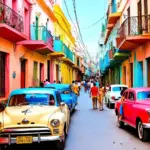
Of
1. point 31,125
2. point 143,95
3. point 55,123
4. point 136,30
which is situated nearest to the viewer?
point 31,125

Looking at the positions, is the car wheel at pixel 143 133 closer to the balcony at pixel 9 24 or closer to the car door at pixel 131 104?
the car door at pixel 131 104

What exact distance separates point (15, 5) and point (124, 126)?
10302 millimetres

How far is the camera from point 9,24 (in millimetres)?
16312

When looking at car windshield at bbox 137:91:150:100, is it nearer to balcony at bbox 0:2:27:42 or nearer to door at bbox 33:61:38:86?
balcony at bbox 0:2:27:42

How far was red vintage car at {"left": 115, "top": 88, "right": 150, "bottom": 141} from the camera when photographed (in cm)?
916

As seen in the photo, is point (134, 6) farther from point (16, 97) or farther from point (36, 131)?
point (36, 131)

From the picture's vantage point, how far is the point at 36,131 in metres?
7.85

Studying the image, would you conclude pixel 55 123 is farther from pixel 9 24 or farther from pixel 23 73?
pixel 23 73

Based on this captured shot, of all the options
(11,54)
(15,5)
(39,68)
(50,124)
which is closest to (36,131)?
(50,124)

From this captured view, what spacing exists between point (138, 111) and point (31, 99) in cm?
308

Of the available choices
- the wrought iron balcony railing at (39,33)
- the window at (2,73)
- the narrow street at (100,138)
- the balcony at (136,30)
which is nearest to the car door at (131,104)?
the narrow street at (100,138)

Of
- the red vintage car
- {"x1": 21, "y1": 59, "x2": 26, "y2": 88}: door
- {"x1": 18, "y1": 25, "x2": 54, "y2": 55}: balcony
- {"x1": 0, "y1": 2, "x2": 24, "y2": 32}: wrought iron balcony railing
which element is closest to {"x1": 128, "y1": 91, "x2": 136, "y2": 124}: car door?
the red vintage car

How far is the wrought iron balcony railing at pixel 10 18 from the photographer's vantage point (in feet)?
50.8

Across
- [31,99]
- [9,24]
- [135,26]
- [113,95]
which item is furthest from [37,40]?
[31,99]
